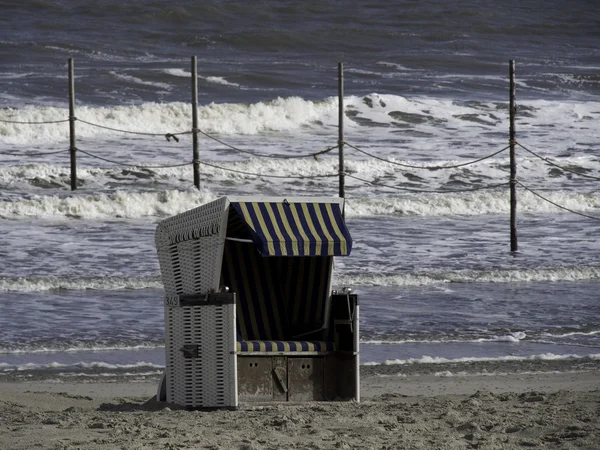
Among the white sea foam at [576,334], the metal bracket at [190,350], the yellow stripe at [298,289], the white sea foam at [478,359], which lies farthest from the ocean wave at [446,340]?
the metal bracket at [190,350]

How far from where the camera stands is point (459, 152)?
25500 millimetres

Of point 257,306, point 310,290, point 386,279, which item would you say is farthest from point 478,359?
point 386,279

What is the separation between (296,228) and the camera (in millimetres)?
6855

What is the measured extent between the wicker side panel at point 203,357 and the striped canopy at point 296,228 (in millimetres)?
482

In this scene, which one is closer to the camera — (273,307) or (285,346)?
(285,346)

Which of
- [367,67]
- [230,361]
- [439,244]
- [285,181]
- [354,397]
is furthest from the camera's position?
[367,67]

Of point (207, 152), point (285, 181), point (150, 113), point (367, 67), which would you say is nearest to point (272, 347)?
point (285, 181)

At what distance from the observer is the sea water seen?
11.3 metres

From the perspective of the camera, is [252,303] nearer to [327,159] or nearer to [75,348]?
[75,348]

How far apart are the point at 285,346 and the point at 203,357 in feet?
1.78

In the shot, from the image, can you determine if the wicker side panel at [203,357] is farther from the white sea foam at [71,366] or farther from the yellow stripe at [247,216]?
the white sea foam at [71,366]

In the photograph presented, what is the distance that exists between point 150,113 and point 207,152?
9.11 feet

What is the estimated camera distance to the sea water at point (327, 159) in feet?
36.9

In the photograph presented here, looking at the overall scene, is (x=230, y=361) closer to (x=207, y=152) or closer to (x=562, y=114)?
(x=207, y=152)
